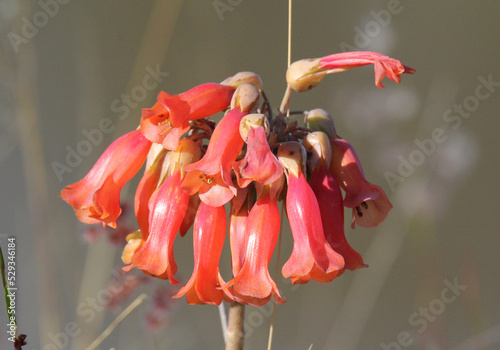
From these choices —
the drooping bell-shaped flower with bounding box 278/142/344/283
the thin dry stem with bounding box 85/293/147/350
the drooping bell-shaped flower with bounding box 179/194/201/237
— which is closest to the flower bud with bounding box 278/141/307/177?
the drooping bell-shaped flower with bounding box 278/142/344/283

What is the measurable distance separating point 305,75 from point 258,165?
135mm

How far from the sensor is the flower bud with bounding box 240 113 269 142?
1.52ft

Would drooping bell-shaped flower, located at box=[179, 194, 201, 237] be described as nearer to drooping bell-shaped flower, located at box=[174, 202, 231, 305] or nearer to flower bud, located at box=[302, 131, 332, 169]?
drooping bell-shaped flower, located at box=[174, 202, 231, 305]

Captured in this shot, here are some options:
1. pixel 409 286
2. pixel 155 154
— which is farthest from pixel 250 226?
pixel 409 286

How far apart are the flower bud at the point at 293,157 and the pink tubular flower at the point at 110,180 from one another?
16 cm

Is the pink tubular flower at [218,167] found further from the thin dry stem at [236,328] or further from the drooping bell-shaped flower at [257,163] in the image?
the thin dry stem at [236,328]

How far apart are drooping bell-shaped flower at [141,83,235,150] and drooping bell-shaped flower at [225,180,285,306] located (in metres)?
0.10

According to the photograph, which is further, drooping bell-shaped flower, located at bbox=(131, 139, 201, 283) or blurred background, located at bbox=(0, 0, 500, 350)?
blurred background, located at bbox=(0, 0, 500, 350)

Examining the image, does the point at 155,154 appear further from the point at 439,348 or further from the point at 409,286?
the point at 409,286

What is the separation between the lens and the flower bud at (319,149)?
20.1 inches

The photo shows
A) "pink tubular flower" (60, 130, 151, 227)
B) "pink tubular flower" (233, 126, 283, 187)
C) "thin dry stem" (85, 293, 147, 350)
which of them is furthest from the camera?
"thin dry stem" (85, 293, 147, 350)

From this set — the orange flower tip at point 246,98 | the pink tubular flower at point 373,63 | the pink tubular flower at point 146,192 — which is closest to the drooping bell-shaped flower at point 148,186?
the pink tubular flower at point 146,192

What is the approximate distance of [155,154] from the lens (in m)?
0.55

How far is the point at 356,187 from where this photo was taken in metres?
0.52
